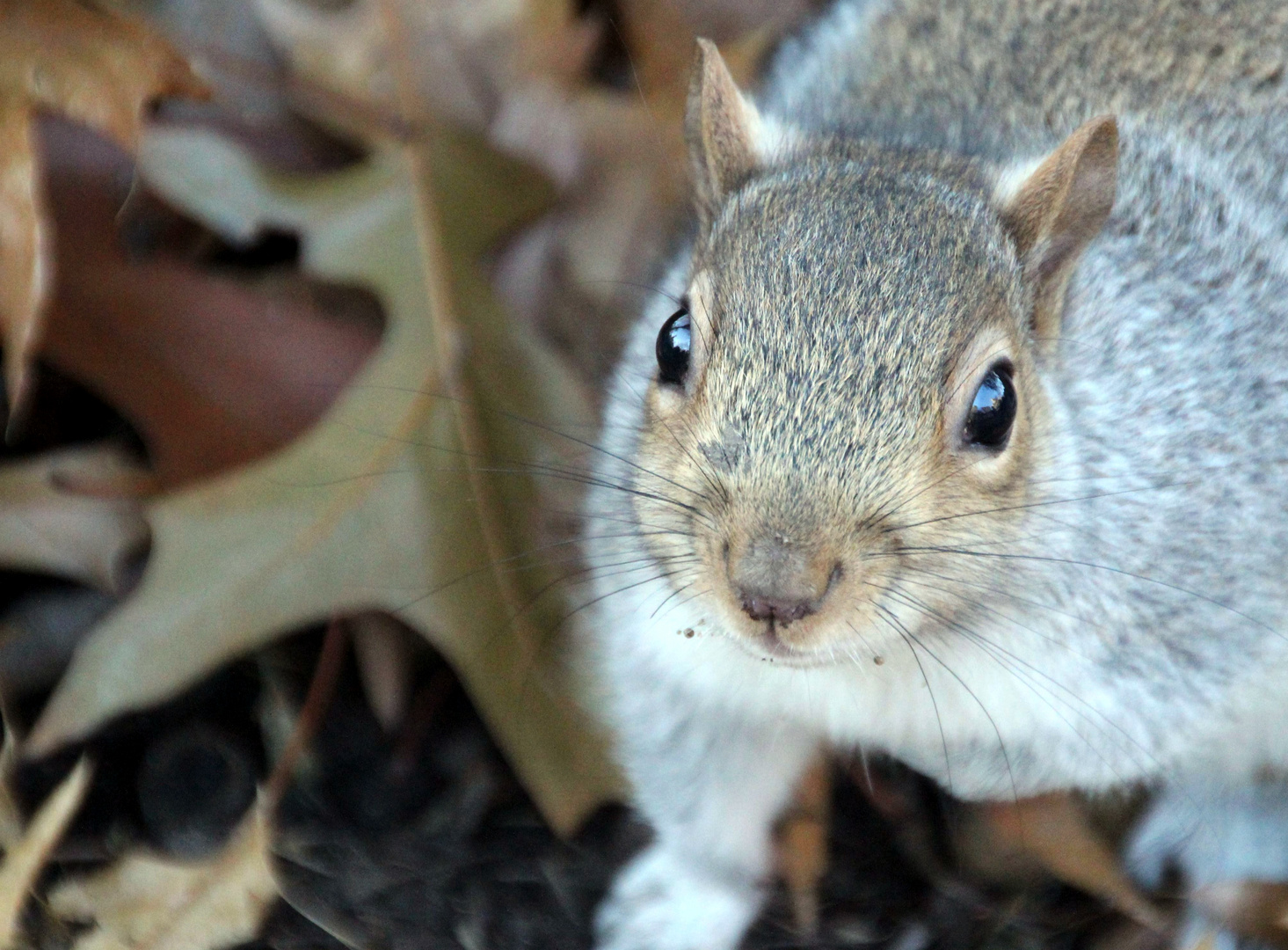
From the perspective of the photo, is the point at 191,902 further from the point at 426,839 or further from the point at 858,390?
the point at 858,390

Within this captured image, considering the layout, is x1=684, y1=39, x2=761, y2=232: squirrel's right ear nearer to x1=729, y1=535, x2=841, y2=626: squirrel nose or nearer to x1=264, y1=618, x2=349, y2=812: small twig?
x1=729, y1=535, x2=841, y2=626: squirrel nose

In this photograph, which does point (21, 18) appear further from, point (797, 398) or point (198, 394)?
point (797, 398)

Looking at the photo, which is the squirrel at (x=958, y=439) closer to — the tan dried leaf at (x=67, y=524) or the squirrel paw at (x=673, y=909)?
the squirrel paw at (x=673, y=909)

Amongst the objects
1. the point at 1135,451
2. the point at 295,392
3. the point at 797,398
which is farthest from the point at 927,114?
the point at 295,392

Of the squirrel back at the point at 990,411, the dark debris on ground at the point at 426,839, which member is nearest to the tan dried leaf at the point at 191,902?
the dark debris on ground at the point at 426,839

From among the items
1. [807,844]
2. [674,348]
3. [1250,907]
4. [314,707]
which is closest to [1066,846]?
[1250,907]

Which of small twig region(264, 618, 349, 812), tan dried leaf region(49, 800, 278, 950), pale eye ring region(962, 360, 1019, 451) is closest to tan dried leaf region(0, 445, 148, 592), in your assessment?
small twig region(264, 618, 349, 812)
